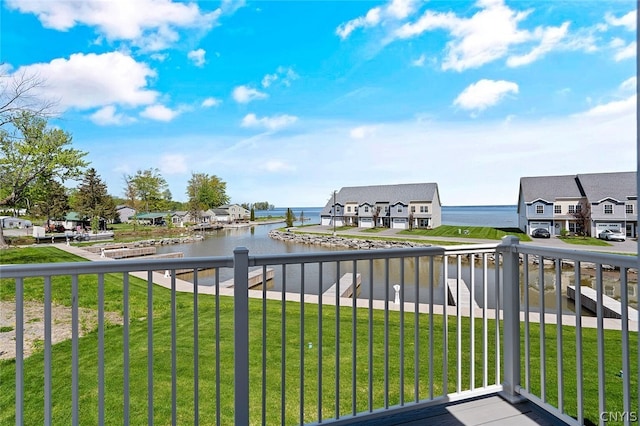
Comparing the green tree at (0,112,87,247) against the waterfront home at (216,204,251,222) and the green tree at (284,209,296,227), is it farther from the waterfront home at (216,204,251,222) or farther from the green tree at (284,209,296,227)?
the green tree at (284,209,296,227)

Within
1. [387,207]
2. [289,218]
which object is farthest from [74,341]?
[289,218]

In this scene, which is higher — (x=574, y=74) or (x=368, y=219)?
(x=574, y=74)

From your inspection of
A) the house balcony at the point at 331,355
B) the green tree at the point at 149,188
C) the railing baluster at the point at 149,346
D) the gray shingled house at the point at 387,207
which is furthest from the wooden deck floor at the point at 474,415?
the gray shingled house at the point at 387,207

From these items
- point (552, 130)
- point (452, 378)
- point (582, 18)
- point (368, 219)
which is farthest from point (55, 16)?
point (368, 219)

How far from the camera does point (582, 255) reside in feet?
4.57

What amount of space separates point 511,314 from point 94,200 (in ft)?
30.8

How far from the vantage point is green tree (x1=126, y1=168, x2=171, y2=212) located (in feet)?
31.0

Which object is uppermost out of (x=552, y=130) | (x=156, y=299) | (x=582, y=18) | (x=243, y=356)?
(x=582, y=18)

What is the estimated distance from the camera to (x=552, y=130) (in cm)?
675

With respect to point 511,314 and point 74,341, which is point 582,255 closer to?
point 511,314

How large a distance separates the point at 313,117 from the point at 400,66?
3.10 m

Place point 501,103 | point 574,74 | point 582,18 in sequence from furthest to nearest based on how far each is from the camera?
point 501,103, point 574,74, point 582,18

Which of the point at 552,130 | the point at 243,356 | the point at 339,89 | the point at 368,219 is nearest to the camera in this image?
the point at 243,356

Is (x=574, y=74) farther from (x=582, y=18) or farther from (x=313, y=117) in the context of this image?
(x=313, y=117)
